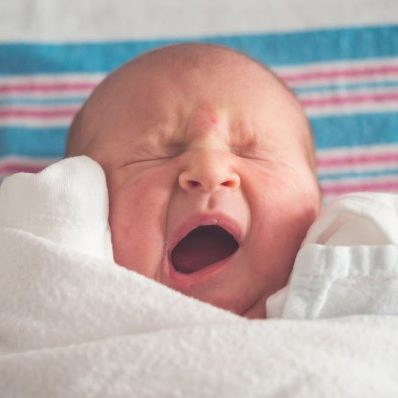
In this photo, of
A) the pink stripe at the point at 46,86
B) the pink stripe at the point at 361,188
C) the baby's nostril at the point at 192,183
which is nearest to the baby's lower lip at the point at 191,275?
Result: the baby's nostril at the point at 192,183

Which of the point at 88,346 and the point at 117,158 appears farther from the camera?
the point at 117,158

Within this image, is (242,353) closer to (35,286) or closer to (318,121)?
(35,286)

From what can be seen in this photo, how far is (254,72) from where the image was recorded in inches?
48.2

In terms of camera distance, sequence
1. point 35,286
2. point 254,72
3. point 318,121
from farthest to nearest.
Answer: point 318,121 < point 254,72 < point 35,286

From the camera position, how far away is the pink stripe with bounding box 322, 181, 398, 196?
1.46 meters

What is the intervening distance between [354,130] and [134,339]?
0.78 metres

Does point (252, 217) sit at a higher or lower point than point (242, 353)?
higher

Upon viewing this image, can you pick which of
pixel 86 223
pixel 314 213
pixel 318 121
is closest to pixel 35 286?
pixel 86 223

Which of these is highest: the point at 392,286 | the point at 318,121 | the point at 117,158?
the point at 318,121

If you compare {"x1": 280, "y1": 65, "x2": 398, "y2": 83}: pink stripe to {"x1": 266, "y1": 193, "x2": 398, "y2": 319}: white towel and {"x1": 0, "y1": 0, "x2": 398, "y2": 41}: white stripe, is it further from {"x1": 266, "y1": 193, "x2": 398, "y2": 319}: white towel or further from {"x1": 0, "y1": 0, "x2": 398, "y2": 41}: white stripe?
{"x1": 266, "y1": 193, "x2": 398, "y2": 319}: white towel

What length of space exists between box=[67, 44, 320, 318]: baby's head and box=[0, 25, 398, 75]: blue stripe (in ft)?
0.90

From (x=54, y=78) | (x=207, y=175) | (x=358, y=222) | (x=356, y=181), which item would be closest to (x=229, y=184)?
(x=207, y=175)

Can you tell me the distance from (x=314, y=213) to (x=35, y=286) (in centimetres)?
43

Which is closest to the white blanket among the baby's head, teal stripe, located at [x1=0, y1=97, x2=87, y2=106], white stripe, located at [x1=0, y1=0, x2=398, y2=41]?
the baby's head
